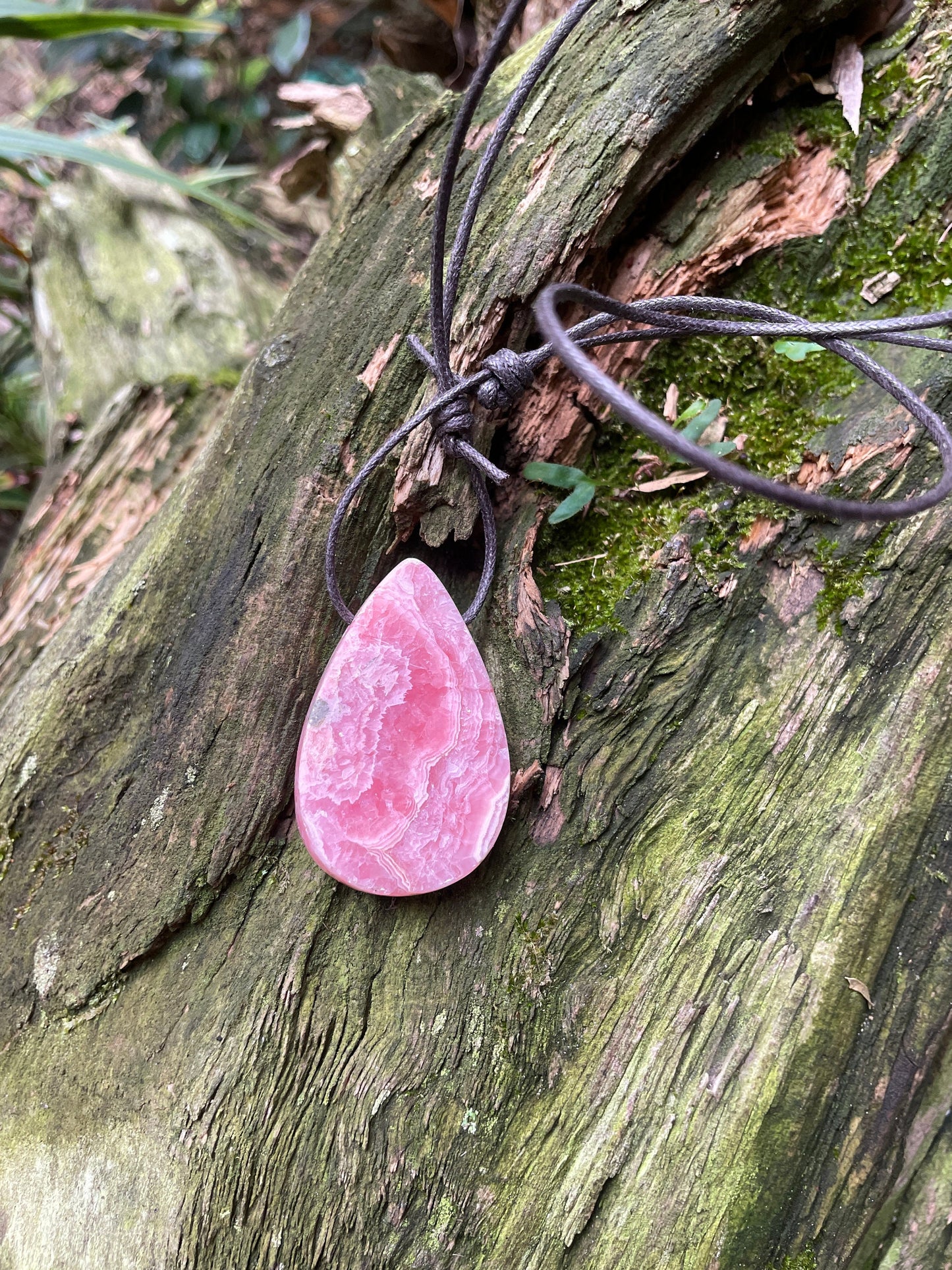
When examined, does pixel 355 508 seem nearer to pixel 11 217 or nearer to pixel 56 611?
pixel 56 611

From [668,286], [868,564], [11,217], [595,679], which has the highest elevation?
[11,217]

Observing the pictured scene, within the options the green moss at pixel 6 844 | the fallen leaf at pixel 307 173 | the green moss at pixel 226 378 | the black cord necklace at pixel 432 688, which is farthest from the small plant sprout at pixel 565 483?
the fallen leaf at pixel 307 173

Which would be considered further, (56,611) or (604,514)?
(56,611)

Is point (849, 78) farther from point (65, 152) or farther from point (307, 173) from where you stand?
point (65, 152)

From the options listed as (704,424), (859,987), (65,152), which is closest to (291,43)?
(65,152)

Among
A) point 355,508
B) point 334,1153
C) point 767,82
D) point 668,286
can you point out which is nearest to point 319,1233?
point 334,1153

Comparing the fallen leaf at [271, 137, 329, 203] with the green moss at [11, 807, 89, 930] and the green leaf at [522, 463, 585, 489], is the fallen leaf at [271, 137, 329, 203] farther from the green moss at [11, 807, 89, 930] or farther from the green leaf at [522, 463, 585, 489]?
the green moss at [11, 807, 89, 930]

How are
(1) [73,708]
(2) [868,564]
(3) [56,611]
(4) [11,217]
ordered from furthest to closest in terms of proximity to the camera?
(4) [11,217] → (3) [56,611] → (1) [73,708] → (2) [868,564]
